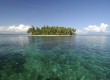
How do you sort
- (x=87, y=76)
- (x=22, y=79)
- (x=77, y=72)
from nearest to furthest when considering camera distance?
(x=22, y=79) → (x=87, y=76) → (x=77, y=72)

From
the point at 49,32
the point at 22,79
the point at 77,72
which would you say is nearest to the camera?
the point at 22,79

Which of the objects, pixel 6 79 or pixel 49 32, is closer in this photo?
pixel 6 79

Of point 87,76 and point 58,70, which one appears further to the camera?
point 58,70

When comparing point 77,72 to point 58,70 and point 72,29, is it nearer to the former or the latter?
point 58,70

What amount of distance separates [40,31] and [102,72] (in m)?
168

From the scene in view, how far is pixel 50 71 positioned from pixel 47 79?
2.52 m

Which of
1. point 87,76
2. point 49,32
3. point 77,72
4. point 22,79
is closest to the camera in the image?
point 22,79

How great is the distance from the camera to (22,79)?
16547mm

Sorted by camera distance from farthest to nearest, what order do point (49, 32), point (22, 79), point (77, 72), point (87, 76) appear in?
point (49, 32) < point (77, 72) < point (87, 76) < point (22, 79)

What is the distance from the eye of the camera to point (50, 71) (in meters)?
19.5

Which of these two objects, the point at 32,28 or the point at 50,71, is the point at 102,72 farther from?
the point at 32,28

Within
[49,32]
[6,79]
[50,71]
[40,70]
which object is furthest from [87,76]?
[49,32]

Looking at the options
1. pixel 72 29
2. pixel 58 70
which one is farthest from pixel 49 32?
pixel 58 70

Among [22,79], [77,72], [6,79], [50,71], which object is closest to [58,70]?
[50,71]
